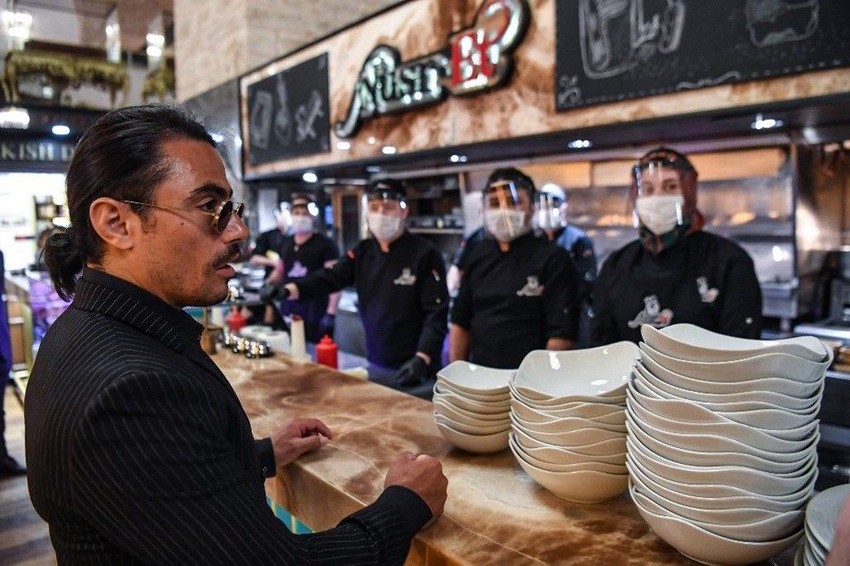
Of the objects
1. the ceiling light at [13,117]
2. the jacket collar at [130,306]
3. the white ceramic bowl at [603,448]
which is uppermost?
the ceiling light at [13,117]

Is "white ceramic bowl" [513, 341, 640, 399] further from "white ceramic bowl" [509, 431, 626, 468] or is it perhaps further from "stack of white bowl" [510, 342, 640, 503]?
"white ceramic bowl" [509, 431, 626, 468]

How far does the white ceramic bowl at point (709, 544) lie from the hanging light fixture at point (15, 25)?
1068cm

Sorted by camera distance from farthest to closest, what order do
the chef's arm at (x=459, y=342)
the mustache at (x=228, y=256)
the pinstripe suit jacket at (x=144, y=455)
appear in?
the chef's arm at (x=459, y=342) < the mustache at (x=228, y=256) < the pinstripe suit jacket at (x=144, y=455)

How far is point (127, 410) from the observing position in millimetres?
776

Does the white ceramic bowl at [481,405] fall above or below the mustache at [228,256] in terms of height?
below

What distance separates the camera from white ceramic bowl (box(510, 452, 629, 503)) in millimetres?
1144

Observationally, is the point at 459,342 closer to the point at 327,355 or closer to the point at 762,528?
the point at 327,355

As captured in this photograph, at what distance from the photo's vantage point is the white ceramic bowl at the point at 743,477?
0.89 meters

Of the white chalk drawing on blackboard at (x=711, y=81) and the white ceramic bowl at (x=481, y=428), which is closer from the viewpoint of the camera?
the white ceramic bowl at (x=481, y=428)

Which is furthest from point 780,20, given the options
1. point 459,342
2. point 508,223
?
point 459,342

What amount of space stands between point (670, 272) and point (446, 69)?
263 centimetres

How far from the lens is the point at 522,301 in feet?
9.46

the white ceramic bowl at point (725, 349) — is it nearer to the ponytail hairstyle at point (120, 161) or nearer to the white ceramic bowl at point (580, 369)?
the white ceramic bowl at point (580, 369)

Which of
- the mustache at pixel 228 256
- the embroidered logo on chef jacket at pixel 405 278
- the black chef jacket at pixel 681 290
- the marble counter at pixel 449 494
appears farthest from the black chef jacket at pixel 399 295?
the mustache at pixel 228 256
